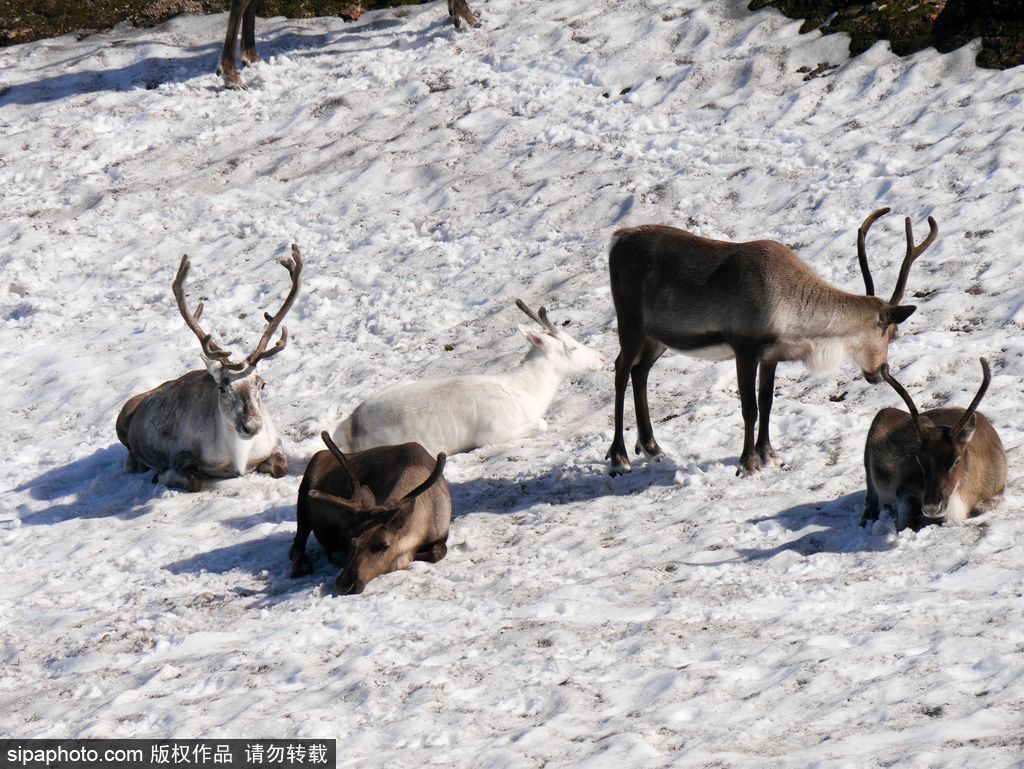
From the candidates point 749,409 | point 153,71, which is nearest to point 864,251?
point 749,409

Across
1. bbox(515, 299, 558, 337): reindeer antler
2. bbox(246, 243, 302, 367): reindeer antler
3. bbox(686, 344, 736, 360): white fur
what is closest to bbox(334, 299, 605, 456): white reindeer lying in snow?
bbox(515, 299, 558, 337): reindeer antler

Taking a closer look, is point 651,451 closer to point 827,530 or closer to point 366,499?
point 827,530

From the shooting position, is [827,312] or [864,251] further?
[864,251]

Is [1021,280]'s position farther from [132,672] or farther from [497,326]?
[132,672]

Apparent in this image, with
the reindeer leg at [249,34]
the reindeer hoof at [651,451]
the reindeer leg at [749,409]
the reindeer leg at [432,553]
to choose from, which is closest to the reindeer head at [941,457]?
the reindeer leg at [749,409]

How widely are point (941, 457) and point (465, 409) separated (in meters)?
3.62

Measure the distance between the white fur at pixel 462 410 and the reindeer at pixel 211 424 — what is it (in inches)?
23.6

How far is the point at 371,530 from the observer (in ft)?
24.0

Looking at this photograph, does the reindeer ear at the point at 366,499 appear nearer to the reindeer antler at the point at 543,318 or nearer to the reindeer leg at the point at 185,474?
the reindeer leg at the point at 185,474

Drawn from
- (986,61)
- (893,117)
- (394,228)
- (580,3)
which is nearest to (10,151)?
(394,228)

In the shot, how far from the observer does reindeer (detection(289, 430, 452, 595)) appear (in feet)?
24.1

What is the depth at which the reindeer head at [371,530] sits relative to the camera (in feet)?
23.8

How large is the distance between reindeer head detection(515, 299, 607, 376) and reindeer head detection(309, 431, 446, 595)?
2.86 m

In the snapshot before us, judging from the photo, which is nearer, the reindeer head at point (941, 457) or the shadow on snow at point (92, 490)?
the reindeer head at point (941, 457)
